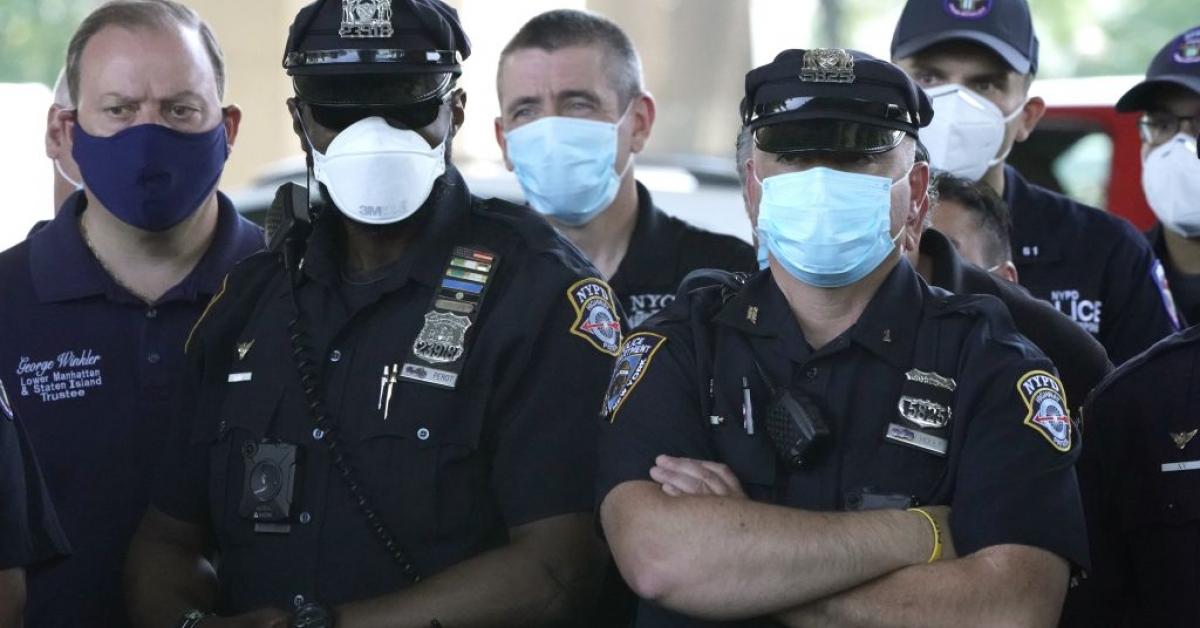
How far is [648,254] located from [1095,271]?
3.89ft

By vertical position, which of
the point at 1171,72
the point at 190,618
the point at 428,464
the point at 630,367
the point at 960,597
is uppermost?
the point at 1171,72

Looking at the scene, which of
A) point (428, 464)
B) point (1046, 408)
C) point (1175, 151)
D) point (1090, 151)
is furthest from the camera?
point (1090, 151)

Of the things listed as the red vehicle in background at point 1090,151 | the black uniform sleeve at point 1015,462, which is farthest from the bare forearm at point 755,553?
the red vehicle in background at point 1090,151

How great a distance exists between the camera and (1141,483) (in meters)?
3.87

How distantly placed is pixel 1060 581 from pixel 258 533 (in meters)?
1.57

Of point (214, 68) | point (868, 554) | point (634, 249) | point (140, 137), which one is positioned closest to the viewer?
point (868, 554)

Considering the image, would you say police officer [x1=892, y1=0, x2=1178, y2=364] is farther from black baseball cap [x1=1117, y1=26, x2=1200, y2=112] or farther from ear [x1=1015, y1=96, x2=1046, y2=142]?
black baseball cap [x1=1117, y1=26, x2=1200, y2=112]

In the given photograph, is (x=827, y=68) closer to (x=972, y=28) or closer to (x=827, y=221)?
(x=827, y=221)

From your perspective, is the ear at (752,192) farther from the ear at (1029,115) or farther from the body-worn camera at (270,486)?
the ear at (1029,115)

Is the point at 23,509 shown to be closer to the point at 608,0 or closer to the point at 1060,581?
the point at 1060,581

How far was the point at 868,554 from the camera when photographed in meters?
3.37

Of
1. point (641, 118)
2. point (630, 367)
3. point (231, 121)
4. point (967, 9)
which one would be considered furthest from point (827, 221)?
point (641, 118)

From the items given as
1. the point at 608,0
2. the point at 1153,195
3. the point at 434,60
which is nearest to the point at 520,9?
the point at 608,0

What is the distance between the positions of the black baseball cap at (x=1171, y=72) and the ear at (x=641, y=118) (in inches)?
53.0
